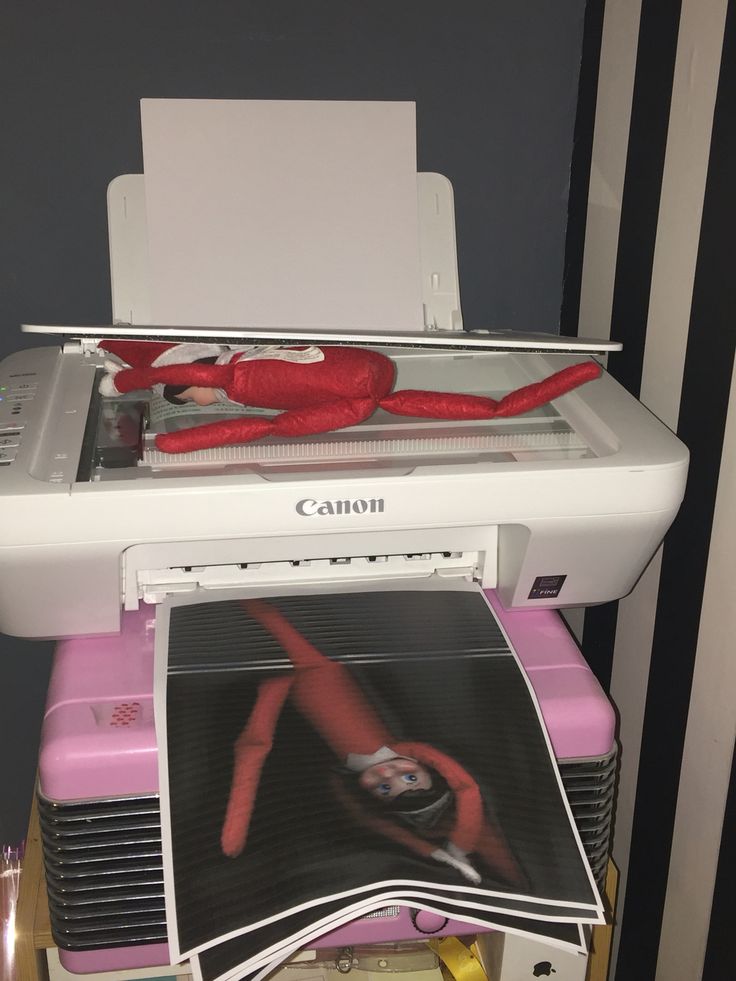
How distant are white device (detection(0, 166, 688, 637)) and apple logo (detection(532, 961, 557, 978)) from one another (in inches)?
11.3

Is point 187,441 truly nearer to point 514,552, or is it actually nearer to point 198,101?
point 514,552

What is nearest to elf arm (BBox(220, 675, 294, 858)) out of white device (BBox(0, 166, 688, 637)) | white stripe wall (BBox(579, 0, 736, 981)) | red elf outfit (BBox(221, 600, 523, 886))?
red elf outfit (BBox(221, 600, 523, 886))

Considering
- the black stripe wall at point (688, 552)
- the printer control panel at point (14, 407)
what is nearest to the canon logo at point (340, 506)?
the printer control panel at point (14, 407)

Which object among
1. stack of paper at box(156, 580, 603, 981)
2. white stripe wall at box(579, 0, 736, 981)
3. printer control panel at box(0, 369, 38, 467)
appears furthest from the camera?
white stripe wall at box(579, 0, 736, 981)

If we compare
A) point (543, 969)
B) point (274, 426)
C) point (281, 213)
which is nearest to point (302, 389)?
point (274, 426)

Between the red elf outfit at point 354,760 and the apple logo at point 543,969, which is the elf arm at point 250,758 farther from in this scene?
the apple logo at point 543,969

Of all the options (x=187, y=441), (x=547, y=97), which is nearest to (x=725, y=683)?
(x=187, y=441)

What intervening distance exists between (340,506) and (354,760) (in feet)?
0.57

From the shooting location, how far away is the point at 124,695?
68 cm

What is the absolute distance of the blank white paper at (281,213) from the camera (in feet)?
2.92

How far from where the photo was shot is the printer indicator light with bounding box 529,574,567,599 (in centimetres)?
75

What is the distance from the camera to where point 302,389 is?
30.3 inches

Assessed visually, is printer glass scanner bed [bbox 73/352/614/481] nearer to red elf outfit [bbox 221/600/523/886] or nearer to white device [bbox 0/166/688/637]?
white device [bbox 0/166/688/637]

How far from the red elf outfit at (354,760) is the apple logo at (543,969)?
0.22 m
